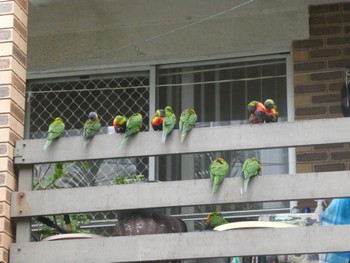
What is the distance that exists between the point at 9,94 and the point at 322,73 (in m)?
3.13

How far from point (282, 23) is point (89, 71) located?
184 cm

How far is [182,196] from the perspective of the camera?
7000 millimetres

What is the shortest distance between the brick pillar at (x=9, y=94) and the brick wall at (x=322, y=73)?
8.87 ft

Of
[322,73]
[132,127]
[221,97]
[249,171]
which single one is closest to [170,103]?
[221,97]

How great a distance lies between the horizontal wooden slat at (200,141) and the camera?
6922 millimetres

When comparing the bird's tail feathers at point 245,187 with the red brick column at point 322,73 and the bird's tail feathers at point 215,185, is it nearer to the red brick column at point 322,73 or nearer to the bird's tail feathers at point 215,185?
the bird's tail feathers at point 215,185

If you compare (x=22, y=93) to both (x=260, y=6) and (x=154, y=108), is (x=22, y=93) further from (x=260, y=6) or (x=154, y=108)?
(x=260, y=6)

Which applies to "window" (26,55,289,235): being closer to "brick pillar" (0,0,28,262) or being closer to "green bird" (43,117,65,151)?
"brick pillar" (0,0,28,262)

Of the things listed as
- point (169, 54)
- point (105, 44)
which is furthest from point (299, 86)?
point (105, 44)

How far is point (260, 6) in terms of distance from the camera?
31.3ft

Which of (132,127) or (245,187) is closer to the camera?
(245,187)

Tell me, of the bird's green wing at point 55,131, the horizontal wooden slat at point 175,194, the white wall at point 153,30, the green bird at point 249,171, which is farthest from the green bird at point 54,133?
the white wall at point 153,30

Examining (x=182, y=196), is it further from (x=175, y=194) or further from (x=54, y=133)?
(x=54, y=133)

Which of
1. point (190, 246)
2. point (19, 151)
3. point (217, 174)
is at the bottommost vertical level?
point (190, 246)
